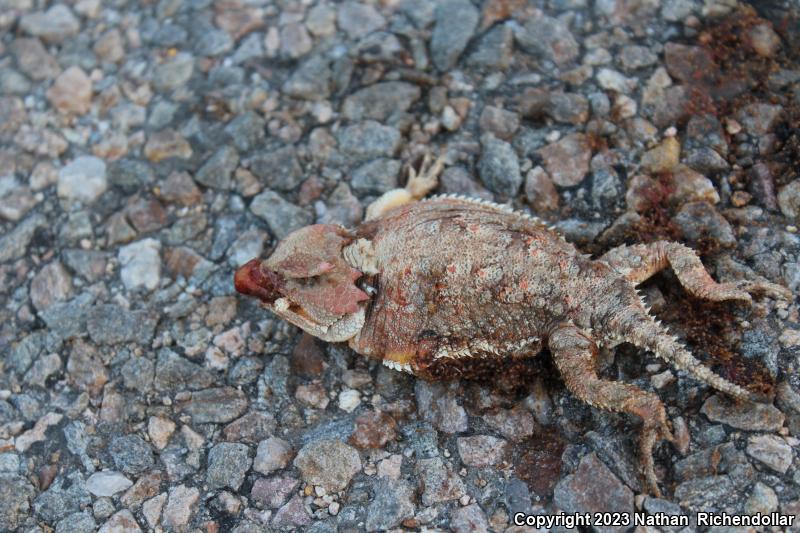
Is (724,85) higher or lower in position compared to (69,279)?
higher

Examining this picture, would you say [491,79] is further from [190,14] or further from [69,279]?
[69,279]

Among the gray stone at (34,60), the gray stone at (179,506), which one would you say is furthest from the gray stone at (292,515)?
the gray stone at (34,60)

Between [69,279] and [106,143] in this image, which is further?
[106,143]

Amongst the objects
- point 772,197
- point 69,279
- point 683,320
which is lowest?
point 69,279

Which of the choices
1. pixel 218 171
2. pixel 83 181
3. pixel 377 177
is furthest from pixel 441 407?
pixel 83 181

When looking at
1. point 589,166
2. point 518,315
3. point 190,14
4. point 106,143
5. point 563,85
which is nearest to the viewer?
point 518,315

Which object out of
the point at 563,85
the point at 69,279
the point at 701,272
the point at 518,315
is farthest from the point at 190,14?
the point at 701,272
